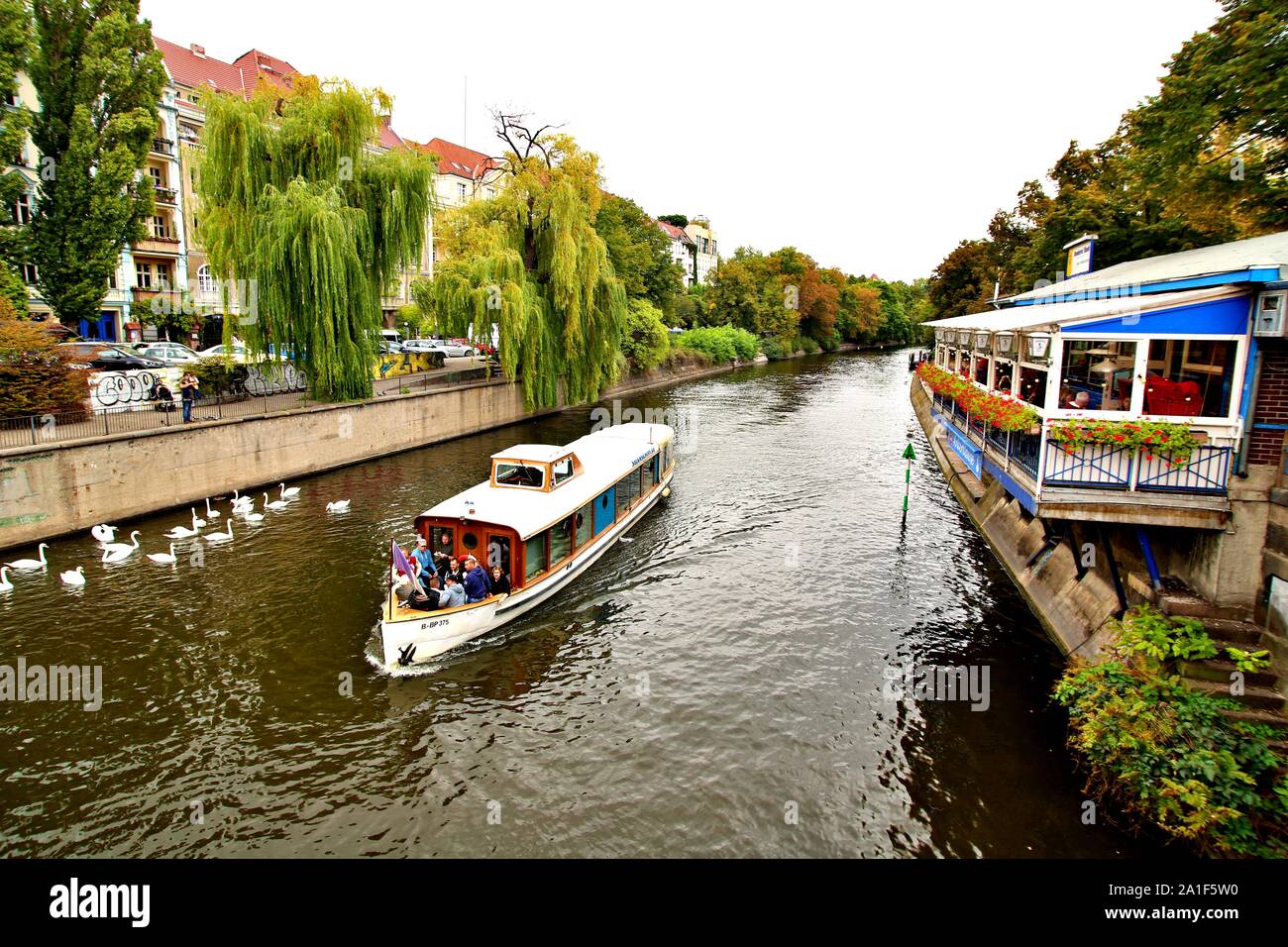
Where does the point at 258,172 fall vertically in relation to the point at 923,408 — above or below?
above

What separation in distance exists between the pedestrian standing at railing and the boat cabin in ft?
35.9

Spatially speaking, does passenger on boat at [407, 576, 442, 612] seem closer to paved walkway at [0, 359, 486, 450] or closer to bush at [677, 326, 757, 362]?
paved walkway at [0, 359, 486, 450]

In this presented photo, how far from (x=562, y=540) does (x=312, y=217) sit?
16.8 meters

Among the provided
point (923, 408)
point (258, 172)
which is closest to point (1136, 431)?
point (258, 172)

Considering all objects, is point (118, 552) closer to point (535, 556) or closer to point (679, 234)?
point (535, 556)

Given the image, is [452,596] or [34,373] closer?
[452,596]

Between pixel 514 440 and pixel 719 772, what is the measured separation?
2663cm

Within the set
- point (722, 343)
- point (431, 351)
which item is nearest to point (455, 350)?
point (431, 351)

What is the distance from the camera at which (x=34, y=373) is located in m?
20.1

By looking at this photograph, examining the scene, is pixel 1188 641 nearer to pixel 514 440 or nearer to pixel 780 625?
pixel 780 625

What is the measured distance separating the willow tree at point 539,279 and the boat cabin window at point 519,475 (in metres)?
17.8

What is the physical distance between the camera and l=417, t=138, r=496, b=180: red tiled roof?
78.8 meters

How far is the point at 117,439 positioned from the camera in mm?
20125

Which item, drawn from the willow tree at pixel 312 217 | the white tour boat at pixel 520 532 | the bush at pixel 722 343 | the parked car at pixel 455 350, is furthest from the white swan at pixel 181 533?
the bush at pixel 722 343
